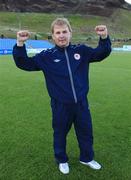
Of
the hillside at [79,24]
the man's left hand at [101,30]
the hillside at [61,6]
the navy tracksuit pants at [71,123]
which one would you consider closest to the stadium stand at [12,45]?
the hillside at [79,24]

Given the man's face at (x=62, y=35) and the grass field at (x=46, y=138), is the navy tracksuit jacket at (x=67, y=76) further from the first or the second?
the grass field at (x=46, y=138)

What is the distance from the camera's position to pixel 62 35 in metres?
4.43

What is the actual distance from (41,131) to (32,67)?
191cm

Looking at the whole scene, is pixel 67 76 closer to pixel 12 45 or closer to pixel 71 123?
pixel 71 123

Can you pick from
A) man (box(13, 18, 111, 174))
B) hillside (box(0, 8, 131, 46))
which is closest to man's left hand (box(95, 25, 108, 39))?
man (box(13, 18, 111, 174))

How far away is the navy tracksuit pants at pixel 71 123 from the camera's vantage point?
452 centimetres

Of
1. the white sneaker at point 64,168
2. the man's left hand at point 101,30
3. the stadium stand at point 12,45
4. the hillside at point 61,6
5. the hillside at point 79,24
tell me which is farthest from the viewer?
the hillside at point 61,6

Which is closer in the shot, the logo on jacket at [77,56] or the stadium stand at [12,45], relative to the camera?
the logo on jacket at [77,56]

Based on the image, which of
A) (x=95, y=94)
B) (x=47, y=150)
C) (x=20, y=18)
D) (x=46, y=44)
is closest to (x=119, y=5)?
(x=20, y=18)

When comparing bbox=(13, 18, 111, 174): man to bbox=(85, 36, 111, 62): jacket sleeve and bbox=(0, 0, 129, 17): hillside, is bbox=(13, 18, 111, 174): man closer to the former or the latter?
bbox=(85, 36, 111, 62): jacket sleeve

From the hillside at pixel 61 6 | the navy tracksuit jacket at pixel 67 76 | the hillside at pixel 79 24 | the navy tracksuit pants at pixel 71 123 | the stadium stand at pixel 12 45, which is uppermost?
the navy tracksuit jacket at pixel 67 76

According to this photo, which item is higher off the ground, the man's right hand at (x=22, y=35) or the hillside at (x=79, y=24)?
the man's right hand at (x=22, y=35)

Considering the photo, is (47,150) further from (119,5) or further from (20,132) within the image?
(119,5)

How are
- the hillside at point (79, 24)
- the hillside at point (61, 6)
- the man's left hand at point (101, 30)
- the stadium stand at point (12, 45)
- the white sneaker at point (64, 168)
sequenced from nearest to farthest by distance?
the man's left hand at point (101, 30)
the white sneaker at point (64, 168)
the stadium stand at point (12, 45)
the hillside at point (79, 24)
the hillside at point (61, 6)
